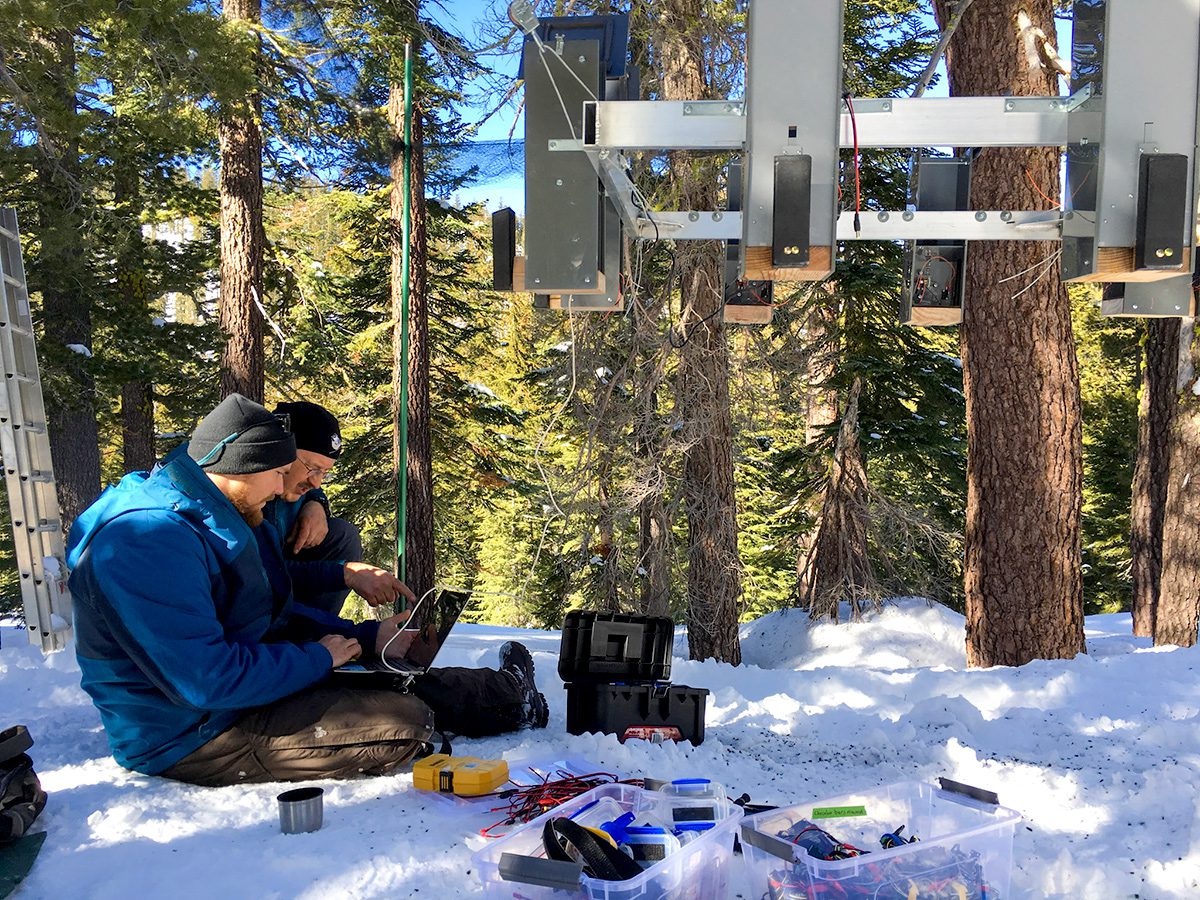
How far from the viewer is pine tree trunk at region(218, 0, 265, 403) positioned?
9656 millimetres

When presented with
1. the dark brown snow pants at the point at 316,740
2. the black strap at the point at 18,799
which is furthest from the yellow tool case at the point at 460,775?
the black strap at the point at 18,799

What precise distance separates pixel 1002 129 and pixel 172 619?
2.85 meters

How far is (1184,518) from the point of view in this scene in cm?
836

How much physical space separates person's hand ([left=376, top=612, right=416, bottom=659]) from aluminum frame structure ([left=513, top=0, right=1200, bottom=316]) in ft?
6.64

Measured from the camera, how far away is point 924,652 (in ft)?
36.2

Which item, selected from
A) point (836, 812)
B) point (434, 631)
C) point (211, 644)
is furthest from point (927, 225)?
point (211, 644)

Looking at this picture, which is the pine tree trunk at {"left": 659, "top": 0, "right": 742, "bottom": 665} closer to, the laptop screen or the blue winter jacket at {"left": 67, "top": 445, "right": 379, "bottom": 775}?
the laptop screen

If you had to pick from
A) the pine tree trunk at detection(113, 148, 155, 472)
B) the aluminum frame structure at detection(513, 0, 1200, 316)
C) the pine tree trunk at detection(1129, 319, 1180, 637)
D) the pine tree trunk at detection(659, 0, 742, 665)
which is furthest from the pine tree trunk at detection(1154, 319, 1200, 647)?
the pine tree trunk at detection(113, 148, 155, 472)

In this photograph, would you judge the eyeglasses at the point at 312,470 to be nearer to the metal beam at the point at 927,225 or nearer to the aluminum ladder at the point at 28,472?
the aluminum ladder at the point at 28,472

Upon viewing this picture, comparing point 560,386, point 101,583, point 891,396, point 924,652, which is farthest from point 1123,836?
point 891,396

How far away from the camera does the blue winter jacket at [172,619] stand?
2.88 meters

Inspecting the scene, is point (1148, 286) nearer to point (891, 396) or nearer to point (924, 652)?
point (924, 652)

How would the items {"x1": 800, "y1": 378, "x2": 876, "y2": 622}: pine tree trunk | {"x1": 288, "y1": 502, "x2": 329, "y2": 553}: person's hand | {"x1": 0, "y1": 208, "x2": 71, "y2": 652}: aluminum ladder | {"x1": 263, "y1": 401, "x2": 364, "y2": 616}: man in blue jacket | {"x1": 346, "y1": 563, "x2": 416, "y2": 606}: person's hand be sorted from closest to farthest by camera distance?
{"x1": 346, "y1": 563, "x2": 416, "y2": 606}: person's hand → {"x1": 263, "y1": 401, "x2": 364, "y2": 616}: man in blue jacket → {"x1": 288, "y1": 502, "x2": 329, "y2": 553}: person's hand → {"x1": 0, "y1": 208, "x2": 71, "y2": 652}: aluminum ladder → {"x1": 800, "y1": 378, "x2": 876, "y2": 622}: pine tree trunk

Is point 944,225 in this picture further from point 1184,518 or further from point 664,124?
point 1184,518
